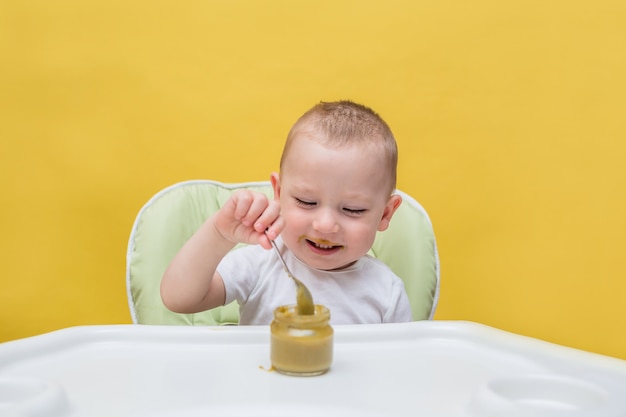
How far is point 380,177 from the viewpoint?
1304 millimetres

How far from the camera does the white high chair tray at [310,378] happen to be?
0.79m

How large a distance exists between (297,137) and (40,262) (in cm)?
111

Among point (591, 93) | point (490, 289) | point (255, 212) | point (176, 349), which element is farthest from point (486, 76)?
point (176, 349)

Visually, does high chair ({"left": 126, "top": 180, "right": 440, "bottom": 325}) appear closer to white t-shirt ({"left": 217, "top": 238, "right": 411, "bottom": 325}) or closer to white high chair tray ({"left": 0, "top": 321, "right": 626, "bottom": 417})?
white t-shirt ({"left": 217, "top": 238, "right": 411, "bottom": 325})

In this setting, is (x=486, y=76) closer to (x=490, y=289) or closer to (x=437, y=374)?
(x=490, y=289)

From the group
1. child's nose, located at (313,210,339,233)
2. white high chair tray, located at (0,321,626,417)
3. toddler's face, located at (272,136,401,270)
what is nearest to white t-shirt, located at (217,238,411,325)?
toddler's face, located at (272,136,401,270)

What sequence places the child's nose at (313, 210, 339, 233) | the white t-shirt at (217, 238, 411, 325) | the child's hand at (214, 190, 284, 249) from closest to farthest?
the child's hand at (214, 190, 284, 249) < the child's nose at (313, 210, 339, 233) < the white t-shirt at (217, 238, 411, 325)

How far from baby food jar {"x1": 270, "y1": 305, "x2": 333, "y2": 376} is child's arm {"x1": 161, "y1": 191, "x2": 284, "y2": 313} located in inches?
5.5

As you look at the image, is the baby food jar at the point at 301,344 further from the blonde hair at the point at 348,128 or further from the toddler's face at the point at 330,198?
the blonde hair at the point at 348,128

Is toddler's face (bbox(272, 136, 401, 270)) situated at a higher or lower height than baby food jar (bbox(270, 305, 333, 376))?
higher

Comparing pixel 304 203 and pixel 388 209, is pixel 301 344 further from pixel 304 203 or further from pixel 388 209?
pixel 388 209

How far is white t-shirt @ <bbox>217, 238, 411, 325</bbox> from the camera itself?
4.41ft

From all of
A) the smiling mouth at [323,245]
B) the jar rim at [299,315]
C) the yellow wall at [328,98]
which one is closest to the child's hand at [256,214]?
the jar rim at [299,315]

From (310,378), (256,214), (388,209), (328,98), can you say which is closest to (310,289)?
(388,209)
